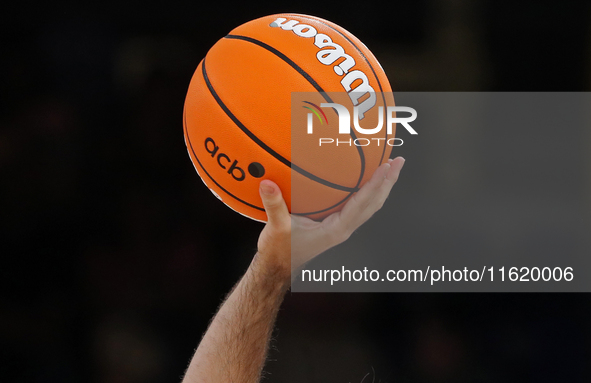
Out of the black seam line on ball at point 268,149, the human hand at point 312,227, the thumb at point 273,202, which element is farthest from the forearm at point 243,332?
the black seam line on ball at point 268,149

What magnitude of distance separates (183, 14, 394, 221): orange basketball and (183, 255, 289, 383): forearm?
0.65 feet

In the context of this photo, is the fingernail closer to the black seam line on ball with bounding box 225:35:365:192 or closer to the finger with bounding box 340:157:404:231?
the black seam line on ball with bounding box 225:35:365:192

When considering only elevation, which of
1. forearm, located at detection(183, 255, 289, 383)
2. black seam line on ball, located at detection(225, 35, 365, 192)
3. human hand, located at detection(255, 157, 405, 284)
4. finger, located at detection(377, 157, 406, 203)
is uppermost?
black seam line on ball, located at detection(225, 35, 365, 192)

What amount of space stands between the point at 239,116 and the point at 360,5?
243cm

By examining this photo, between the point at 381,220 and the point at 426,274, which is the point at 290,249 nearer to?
the point at 381,220

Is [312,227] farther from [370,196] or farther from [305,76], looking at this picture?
[305,76]

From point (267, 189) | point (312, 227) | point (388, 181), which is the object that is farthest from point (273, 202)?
point (388, 181)

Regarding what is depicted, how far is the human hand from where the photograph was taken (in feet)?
3.86

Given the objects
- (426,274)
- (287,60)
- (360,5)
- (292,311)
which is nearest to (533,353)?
(426,274)

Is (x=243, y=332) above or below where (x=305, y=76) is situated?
below

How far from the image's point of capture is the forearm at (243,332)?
1118 mm

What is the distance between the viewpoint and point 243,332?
118 centimetres

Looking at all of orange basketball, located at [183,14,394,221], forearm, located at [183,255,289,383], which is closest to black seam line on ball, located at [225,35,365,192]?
orange basketball, located at [183,14,394,221]

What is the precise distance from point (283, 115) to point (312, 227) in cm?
30
